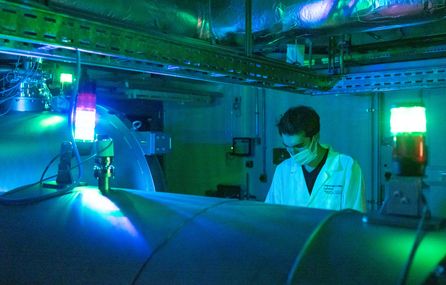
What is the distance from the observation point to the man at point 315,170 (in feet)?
7.28

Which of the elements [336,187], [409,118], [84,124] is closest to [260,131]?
[336,187]

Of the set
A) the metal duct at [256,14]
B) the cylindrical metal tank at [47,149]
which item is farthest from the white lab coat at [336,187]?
the cylindrical metal tank at [47,149]

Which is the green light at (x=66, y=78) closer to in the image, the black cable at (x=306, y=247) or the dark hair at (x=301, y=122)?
the dark hair at (x=301, y=122)

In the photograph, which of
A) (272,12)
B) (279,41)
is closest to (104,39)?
(272,12)

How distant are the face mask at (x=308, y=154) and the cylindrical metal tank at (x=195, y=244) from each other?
4.06ft

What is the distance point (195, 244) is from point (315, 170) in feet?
5.11

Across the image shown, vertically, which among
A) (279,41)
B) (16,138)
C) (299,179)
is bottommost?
(299,179)

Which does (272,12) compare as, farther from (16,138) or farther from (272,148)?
(272,148)

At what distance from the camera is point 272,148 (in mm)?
3635

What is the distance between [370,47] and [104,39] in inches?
71.6

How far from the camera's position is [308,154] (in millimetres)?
2303

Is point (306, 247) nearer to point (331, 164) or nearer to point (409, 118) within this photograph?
point (409, 118)

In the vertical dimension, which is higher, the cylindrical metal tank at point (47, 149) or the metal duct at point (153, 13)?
the metal duct at point (153, 13)

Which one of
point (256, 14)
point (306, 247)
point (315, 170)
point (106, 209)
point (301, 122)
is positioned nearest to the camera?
point (306, 247)
